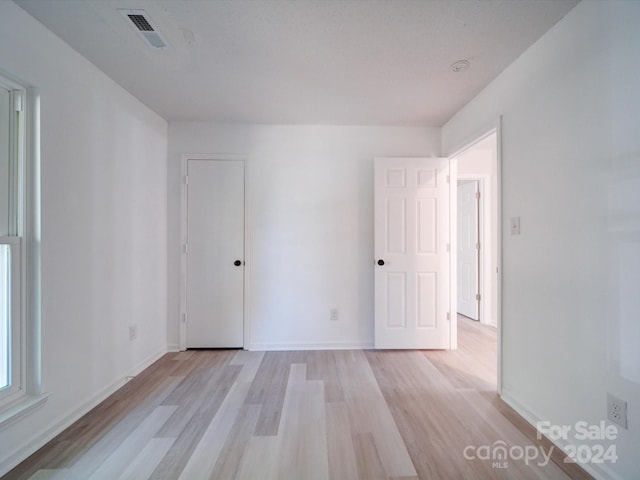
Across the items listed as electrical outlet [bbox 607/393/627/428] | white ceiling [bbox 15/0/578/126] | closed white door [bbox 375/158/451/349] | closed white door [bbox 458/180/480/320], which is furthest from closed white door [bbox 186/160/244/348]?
closed white door [bbox 458/180/480/320]

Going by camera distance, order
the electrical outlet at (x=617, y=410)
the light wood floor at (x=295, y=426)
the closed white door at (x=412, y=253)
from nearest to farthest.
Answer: the electrical outlet at (x=617, y=410), the light wood floor at (x=295, y=426), the closed white door at (x=412, y=253)

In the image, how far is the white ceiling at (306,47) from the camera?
151 centimetres

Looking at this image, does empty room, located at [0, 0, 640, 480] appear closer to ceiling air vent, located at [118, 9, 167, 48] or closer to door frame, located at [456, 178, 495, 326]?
ceiling air vent, located at [118, 9, 167, 48]

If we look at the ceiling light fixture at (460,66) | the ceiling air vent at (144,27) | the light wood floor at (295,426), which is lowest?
A: the light wood floor at (295,426)

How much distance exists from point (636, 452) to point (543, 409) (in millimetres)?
543

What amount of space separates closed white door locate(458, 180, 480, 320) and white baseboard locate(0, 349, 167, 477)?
424 centimetres

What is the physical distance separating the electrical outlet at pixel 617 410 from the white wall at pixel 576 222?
3 cm

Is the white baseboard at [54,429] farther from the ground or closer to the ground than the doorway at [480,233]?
closer to the ground

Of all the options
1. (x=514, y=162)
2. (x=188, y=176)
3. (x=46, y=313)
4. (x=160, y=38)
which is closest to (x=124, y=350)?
(x=46, y=313)

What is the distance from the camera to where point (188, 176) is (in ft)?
9.98

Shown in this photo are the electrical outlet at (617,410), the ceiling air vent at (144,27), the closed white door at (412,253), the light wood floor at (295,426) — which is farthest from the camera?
the closed white door at (412,253)

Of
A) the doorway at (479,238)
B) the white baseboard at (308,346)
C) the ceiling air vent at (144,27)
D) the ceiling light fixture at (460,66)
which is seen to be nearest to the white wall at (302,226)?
the white baseboard at (308,346)

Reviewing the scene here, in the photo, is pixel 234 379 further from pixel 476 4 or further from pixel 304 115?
pixel 476 4

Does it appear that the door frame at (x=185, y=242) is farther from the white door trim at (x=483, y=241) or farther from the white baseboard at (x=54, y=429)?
the white door trim at (x=483, y=241)
